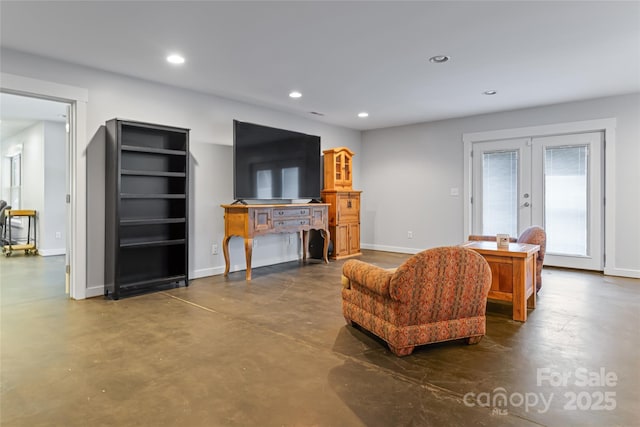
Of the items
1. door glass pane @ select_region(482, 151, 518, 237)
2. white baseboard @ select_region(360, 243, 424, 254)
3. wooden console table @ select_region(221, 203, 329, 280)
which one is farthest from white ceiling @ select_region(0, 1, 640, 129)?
white baseboard @ select_region(360, 243, 424, 254)

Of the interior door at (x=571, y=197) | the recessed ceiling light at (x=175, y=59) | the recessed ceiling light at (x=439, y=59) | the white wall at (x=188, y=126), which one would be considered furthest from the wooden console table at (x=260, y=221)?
the interior door at (x=571, y=197)

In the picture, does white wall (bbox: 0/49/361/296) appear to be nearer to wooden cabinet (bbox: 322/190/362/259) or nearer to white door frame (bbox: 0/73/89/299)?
white door frame (bbox: 0/73/89/299)

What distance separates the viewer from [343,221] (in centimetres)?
642

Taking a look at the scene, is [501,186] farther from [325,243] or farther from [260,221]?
[260,221]

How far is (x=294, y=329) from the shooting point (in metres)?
2.93

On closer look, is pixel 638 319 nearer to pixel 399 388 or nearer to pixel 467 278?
pixel 467 278

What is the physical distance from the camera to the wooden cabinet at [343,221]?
20.6ft

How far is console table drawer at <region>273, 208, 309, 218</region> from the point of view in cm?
501

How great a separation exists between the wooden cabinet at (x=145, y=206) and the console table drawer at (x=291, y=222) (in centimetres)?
123

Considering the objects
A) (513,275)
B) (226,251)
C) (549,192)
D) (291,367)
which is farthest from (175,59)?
(549,192)

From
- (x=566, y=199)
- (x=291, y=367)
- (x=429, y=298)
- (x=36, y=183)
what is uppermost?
(x=36, y=183)

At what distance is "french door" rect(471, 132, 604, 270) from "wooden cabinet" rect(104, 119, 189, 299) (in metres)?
4.58

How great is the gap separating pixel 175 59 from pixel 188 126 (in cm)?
114

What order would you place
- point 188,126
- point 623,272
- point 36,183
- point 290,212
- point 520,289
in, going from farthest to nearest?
1. point 36,183
2. point 290,212
3. point 623,272
4. point 188,126
5. point 520,289
